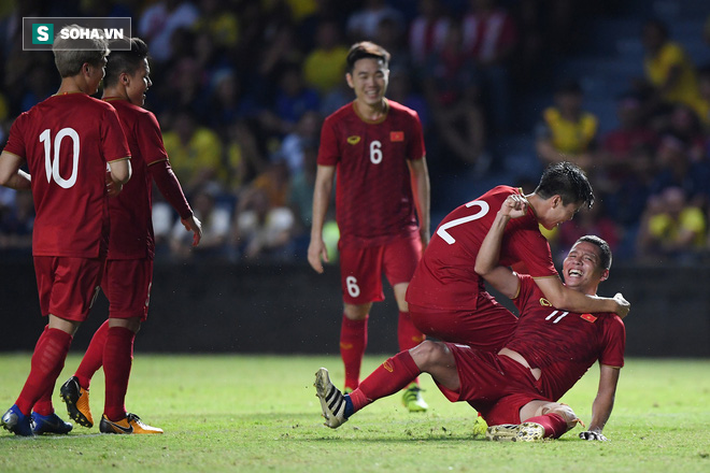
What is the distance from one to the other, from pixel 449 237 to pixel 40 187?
2.18 meters

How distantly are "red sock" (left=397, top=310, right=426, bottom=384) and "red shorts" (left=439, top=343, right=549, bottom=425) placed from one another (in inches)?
70.6

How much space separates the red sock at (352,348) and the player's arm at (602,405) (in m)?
2.30

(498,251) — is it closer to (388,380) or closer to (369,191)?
(388,380)

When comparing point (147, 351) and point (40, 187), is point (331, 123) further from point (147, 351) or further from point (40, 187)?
point (147, 351)

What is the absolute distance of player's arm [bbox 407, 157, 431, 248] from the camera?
7395 mm

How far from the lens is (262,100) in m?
14.5

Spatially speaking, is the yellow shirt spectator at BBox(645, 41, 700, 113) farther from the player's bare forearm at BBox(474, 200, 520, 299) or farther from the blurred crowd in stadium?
the player's bare forearm at BBox(474, 200, 520, 299)

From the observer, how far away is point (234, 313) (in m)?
11.9

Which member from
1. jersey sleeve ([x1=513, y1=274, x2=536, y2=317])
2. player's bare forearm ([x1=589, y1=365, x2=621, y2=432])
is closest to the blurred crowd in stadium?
jersey sleeve ([x1=513, y1=274, x2=536, y2=317])

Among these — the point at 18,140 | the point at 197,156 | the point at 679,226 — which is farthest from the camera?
the point at 197,156

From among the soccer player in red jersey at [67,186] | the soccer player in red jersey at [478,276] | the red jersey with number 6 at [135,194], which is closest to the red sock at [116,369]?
the soccer player in red jersey at [67,186]

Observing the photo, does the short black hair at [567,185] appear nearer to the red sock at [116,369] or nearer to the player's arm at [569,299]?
the player's arm at [569,299]

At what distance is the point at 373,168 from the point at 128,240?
2123mm
